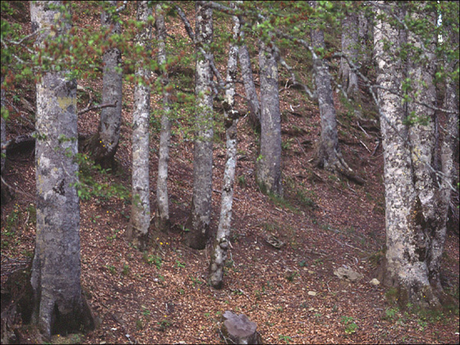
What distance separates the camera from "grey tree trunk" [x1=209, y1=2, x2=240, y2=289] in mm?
8656

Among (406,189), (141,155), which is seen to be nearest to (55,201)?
(141,155)

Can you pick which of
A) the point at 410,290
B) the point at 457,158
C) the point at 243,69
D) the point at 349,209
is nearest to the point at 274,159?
the point at 349,209

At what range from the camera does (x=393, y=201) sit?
30.3 ft

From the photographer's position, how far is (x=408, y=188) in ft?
29.8

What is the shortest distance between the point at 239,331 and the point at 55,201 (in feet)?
11.9

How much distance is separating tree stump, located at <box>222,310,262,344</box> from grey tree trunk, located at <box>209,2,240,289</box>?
148cm

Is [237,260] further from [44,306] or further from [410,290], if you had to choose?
[44,306]

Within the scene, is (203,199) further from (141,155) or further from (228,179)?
(141,155)

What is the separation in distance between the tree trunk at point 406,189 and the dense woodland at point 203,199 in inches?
1.2

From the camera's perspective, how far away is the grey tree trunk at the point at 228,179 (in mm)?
8656

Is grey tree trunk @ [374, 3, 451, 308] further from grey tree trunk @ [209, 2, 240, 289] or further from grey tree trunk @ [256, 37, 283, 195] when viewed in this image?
grey tree trunk @ [256, 37, 283, 195]

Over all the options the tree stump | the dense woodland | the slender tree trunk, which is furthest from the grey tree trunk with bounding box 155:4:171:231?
the slender tree trunk

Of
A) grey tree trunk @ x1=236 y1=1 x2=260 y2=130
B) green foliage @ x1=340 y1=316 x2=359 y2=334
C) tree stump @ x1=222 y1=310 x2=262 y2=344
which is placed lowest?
green foliage @ x1=340 y1=316 x2=359 y2=334

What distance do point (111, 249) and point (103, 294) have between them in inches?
59.2
